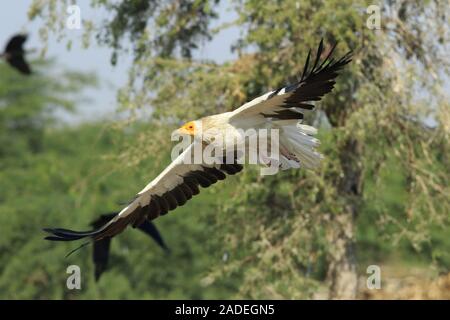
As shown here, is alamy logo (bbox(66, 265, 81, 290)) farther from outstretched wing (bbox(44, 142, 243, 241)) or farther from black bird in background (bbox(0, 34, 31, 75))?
outstretched wing (bbox(44, 142, 243, 241))

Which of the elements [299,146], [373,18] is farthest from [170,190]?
[373,18]

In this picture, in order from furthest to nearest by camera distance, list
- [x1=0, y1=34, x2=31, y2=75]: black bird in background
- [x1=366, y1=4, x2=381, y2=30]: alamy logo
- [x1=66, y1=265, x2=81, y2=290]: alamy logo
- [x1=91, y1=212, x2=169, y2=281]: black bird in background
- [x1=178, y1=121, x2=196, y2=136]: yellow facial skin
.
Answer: [x1=0, y1=34, x2=31, y2=75]: black bird in background, [x1=66, y1=265, x2=81, y2=290]: alamy logo, [x1=91, y1=212, x2=169, y2=281]: black bird in background, [x1=366, y1=4, x2=381, y2=30]: alamy logo, [x1=178, y1=121, x2=196, y2=136]: yellow facial skin

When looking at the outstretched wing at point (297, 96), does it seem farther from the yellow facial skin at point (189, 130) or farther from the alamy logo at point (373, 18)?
the alamy logo at point (373, 18)

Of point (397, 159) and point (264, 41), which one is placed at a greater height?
point (264, 41)

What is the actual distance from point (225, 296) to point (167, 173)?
7.11m

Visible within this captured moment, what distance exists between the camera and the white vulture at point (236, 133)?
6.15 m

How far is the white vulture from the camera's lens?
6.15 metres

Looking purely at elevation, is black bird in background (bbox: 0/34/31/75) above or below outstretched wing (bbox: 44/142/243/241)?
above

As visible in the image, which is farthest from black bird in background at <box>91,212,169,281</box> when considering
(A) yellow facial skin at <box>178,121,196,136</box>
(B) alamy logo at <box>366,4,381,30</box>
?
(B) alamy logo at <box>366,4,381,30</box>

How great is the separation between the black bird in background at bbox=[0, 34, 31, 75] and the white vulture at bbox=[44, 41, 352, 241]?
283 cm

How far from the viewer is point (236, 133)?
6.60 meters

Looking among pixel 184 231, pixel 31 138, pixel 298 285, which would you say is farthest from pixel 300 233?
pixel 31 138

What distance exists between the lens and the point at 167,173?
7.17 meters
